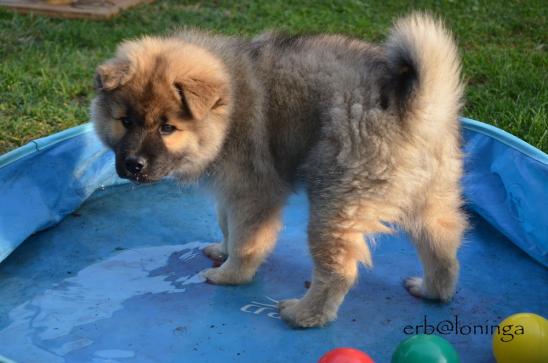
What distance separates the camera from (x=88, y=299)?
3.52 metres

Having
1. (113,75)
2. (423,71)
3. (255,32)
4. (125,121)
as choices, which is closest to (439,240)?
(423,71)

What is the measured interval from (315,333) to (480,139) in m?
1.85

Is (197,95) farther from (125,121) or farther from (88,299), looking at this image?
A: (88,299)

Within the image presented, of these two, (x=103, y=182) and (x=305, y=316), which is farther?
(x=103, y=182)

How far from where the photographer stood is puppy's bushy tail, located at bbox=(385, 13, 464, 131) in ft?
9.39

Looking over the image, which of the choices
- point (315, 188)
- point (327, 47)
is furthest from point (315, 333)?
point (327, 47)

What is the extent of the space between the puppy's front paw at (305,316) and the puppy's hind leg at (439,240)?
1.66 feet

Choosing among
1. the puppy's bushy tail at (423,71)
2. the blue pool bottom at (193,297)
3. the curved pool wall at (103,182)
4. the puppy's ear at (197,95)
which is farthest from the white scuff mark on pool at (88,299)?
the puppy's bushy tail at (423,71)

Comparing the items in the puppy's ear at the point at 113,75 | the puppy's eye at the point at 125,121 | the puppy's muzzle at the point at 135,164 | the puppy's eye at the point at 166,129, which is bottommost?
the puppy's muzzle at the point at 135,164

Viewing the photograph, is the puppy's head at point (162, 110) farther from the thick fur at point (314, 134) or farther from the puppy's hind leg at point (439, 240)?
the puppy's hind leg at point (439, 240)

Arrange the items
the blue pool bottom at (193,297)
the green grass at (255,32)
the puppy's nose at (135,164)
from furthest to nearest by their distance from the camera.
→ 1. the green grass at (255,32)
2. the blue pool bottom at (193,297)
3. the puppy's nose at (135,164)

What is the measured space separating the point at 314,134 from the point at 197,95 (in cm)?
52

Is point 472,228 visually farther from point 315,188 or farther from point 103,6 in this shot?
point 103,6

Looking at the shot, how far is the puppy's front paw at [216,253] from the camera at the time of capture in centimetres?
388
